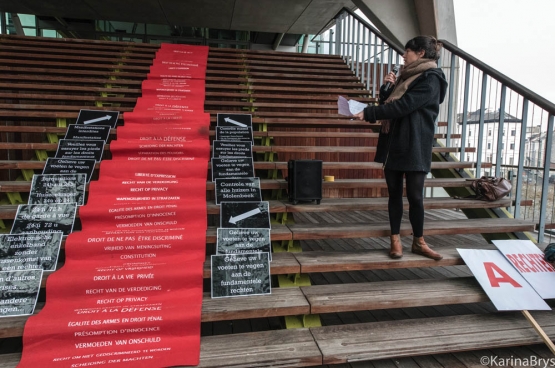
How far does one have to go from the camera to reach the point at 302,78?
5332 mm

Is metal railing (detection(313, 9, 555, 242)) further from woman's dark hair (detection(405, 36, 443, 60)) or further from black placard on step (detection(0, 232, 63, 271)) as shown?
black placard on step (detection(0, 232, 63, 271))

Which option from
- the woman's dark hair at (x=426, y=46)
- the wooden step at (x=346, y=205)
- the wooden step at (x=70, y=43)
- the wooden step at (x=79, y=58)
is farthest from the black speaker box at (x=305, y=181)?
the wooden step at (x=70, y=43)

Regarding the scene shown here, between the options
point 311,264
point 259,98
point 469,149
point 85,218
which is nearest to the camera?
point 311,264

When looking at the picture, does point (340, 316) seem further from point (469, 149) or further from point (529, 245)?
point (469, 149)

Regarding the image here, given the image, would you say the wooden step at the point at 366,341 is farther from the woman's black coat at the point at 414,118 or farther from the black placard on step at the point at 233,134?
the black placard on step at the point at 233,134

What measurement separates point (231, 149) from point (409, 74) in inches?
66.1

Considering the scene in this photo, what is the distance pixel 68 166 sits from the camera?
276 cm

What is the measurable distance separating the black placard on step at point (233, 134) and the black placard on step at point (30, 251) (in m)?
1.70

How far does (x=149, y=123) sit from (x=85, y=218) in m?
1.51


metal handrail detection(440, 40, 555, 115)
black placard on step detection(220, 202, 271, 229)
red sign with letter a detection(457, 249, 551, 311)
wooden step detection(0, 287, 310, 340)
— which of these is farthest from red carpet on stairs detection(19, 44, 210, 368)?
metal handrail detection(440, 40, 555, 115)

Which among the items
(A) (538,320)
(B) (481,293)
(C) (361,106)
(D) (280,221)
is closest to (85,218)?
(D) (280,221)

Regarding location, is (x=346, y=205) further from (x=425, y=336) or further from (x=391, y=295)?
(x=425, y=336)

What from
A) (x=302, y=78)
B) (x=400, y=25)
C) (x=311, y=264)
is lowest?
(x=311, y=264)

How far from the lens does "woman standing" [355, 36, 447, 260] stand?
2035 millimetres
